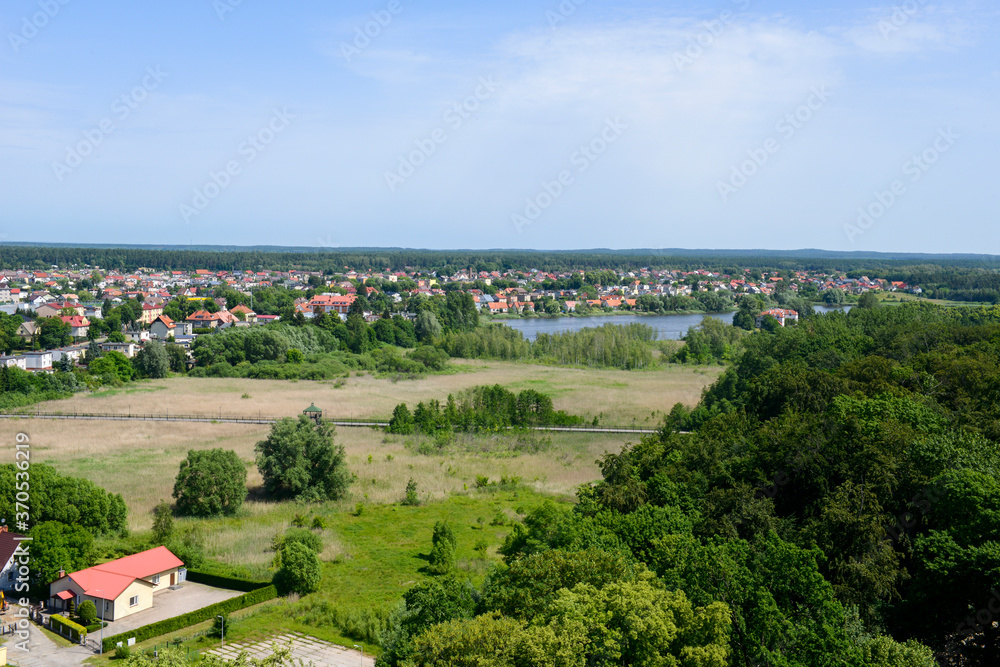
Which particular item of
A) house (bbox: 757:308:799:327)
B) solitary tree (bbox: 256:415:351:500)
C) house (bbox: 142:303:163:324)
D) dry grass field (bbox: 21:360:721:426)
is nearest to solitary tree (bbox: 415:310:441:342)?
dry grass field (bbox: 21:360:721:426)

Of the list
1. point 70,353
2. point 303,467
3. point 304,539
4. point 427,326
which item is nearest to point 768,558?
point 304,539

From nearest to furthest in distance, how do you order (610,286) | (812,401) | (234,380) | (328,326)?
(812,401) < (234,380) < (328,326) < (610,286)

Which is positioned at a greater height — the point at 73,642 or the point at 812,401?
the point at 812,401

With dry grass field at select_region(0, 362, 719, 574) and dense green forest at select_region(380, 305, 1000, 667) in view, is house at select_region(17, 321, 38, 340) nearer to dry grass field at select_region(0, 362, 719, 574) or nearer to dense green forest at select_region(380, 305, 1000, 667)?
dry grass field at select_region(0, 362, 719, 574)

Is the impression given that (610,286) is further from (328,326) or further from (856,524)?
(856,524)

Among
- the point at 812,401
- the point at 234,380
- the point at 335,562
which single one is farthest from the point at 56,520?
the point at 234,380

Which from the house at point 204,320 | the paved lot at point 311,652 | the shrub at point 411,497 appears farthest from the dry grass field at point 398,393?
the paved lot at point 311,652

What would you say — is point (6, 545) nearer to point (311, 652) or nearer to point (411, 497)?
point (311, 652)
